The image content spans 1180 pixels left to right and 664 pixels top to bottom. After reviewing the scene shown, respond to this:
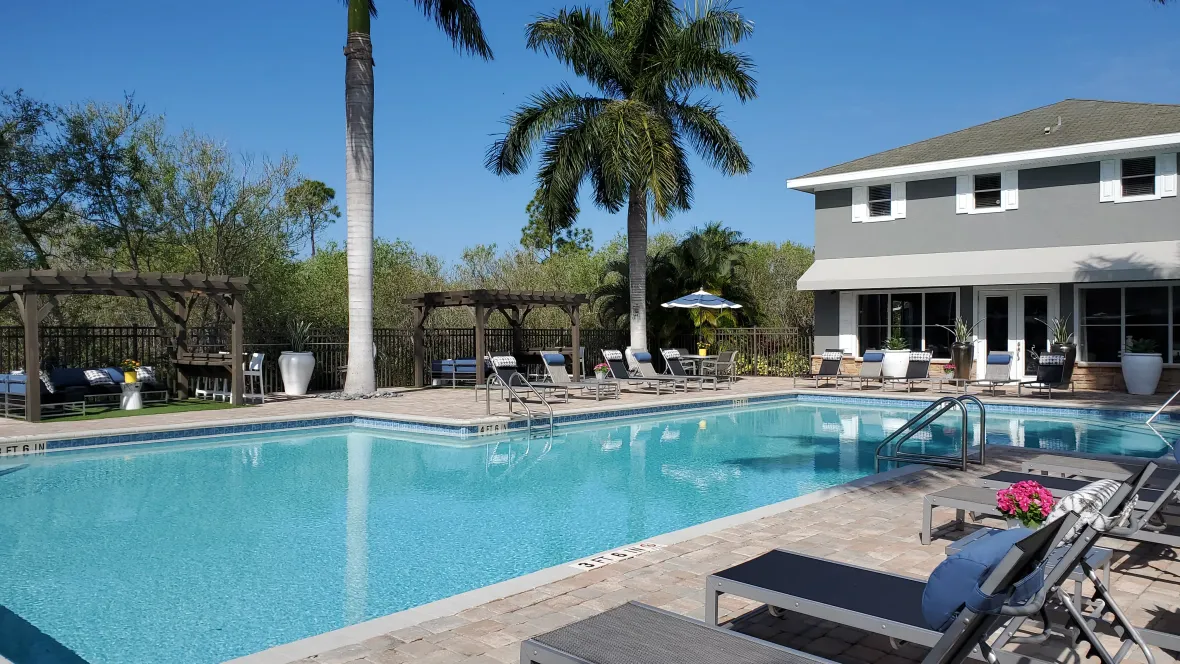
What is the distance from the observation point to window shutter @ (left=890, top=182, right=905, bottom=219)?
21.2 meters

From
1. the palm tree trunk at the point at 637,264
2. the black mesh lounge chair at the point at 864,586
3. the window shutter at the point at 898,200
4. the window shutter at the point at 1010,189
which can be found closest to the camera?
the black mesh lounge chair at the point at 864,586

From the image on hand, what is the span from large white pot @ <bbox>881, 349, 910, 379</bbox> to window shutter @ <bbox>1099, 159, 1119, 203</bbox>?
5.45 meters

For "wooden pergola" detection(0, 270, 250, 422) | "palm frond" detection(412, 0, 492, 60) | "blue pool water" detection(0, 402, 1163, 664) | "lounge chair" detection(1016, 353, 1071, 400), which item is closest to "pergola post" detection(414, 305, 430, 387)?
"wooden pergola" detection(0, 270, 250, 422)

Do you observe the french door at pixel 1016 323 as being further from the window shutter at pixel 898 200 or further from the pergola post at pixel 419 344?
the pergola post at pixel 419 344

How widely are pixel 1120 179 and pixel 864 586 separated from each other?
18.9 meters

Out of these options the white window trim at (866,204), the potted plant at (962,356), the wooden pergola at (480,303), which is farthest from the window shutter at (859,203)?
the wooden pergola at (480,303)

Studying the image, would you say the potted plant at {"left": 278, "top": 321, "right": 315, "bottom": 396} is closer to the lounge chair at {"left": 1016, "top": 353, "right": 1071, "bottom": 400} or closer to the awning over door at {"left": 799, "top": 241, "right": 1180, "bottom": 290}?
the awning over door at {"left": 799, "top": 241, "right": 1180, "bottom": 290}

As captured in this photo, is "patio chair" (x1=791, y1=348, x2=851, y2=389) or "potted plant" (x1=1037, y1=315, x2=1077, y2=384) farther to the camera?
"patio chair" (x1=791, y1=348, x2=851, y2=389)

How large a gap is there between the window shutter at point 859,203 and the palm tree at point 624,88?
3796 mm

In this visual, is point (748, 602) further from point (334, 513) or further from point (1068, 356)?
point (1068, 356)

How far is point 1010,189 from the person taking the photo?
19734 mm

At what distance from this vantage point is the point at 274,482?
30.2 feet

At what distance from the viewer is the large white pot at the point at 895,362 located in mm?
20048

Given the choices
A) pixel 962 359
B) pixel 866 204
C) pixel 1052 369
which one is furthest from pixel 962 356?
pixel 866 204
